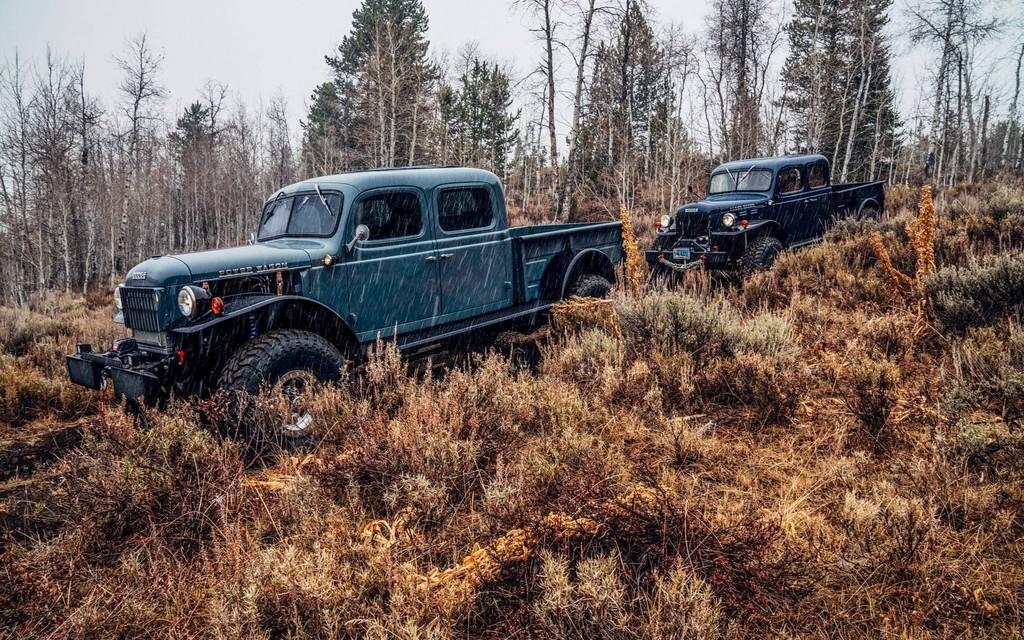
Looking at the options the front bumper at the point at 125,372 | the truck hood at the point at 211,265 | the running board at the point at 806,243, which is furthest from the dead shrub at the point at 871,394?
the running board at the point at 806,243

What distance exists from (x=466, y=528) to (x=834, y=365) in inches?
119

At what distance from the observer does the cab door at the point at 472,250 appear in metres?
5.50

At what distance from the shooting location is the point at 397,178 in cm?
525

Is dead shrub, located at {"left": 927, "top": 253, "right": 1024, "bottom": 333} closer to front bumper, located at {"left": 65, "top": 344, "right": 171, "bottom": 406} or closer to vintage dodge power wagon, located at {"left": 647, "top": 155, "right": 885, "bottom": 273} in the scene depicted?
vintage dodge power wagon, located at {"left": 647, "top": 155, "right": 885, "bottom": 273}

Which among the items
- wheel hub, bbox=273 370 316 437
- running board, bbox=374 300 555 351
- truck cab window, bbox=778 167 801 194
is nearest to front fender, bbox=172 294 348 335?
wheel hub, bbox=273 370 316 437

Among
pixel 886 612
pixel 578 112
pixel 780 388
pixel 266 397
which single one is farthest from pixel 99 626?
pixel 578 112

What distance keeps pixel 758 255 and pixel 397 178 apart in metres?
6.18

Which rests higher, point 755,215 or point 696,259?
point 755,215

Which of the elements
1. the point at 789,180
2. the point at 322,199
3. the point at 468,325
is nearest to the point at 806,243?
the point at 789,180

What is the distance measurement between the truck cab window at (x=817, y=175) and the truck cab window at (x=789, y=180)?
32cm

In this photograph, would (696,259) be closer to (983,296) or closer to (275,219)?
(983,296)

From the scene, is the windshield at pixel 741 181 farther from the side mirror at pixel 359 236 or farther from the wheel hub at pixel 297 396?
the wheel hub at pixel 297 396

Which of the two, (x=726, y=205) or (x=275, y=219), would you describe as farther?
(x=726, y=205)

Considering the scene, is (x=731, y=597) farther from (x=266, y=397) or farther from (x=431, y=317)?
(x=431, y=317)
